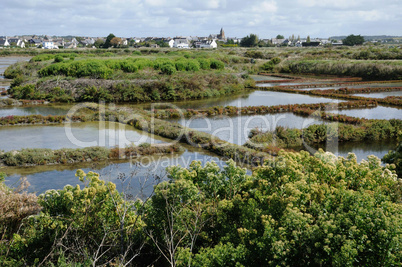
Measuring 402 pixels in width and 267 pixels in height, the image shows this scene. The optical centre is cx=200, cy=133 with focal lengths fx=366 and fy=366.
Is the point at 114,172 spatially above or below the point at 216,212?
below

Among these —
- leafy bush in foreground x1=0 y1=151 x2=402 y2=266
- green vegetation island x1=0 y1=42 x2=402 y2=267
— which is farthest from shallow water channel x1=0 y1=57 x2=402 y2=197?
leafy bush in foreground x1=0 y1=151 x2=402 y2=266

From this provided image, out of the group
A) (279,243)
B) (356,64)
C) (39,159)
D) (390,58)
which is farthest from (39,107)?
(390,58)

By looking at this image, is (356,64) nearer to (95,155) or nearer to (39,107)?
(39,107)

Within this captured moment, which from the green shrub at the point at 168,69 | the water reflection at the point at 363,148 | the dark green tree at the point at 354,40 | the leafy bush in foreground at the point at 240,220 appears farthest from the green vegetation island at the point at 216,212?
the dark green tree at the point at 354,40

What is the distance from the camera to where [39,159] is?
43.2ft

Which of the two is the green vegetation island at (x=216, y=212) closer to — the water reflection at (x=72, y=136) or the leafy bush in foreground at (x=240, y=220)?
the leafy bush in foreground at (x=240, y=220)

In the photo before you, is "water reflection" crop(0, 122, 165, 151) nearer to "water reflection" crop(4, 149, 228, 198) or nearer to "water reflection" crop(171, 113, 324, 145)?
"water reflection" crop(4, 149, 228, 198)

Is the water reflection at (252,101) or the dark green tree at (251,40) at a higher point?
the dark green tree at (251,40)

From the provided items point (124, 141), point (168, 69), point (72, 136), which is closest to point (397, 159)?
point (124, 141)

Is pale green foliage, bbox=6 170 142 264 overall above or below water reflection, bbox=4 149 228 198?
above

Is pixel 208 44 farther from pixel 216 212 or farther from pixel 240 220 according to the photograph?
pixel 240 220

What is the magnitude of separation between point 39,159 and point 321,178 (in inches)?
404

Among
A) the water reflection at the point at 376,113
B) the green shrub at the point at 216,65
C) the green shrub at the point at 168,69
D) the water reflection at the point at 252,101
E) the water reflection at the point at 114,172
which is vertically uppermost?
the green shrub at the point at 216,65

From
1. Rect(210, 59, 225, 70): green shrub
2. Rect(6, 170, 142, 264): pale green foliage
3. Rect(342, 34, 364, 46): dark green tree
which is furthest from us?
Rect(342, 34, 364, 46): dark green tree
